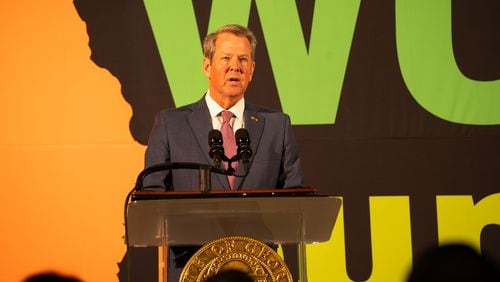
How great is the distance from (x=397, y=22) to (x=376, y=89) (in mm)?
449

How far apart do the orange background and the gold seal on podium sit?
2.24m

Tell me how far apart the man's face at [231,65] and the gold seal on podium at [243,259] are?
1.15 metres

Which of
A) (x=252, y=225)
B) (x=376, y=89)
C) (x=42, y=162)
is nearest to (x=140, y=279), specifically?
(x=42, y=162)

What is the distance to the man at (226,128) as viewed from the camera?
10.6ft

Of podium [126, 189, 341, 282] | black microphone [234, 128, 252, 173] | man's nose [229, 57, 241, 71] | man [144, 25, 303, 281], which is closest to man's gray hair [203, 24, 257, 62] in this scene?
man [144, 25, 303, 281]

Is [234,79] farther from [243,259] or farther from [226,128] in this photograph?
[243,259]

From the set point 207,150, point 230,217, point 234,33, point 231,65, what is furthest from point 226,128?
point 230,217

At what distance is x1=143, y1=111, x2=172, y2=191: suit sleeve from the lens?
3.11m

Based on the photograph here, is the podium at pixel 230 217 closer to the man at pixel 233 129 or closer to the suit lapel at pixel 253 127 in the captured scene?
the man at pixel 233 129

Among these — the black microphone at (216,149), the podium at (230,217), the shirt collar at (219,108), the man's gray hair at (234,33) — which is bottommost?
the podium at (230,217)

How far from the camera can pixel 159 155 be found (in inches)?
128

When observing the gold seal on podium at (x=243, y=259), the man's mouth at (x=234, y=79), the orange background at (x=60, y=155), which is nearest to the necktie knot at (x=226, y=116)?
the man's mouth at (x=234, y=79)

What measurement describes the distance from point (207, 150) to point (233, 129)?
7.6 inches

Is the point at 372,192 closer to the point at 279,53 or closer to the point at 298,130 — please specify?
the point at 298,130
